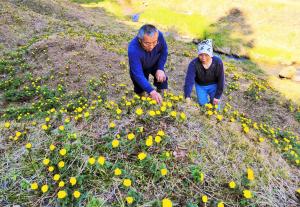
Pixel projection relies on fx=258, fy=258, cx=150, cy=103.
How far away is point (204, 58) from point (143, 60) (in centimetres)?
104

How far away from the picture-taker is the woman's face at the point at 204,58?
4321 mm

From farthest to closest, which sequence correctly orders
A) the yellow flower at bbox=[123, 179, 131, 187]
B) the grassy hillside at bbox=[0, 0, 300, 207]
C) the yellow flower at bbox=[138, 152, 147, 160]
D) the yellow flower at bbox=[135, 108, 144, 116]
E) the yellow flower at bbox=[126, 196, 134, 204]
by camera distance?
the yellow flower at bbox=[135, 108, 144, 116]
the yellow flower at bbox=[138, 152, 147, 160]
the grassy hillside at bbox=[0, 0, 300, 207]
the yellow flower at bbox=[123, 179, 131, 187]
the yellow flower at bbox=[126, 196, 134, 204]

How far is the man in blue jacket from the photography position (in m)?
3.64

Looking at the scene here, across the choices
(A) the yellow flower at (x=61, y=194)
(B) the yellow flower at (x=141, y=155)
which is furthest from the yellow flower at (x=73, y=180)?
(B) the yellow flower at (x=141, y=155)

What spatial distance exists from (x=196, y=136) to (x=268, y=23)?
19.7 meters

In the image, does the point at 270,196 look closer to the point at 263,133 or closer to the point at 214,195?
the point at 214,195

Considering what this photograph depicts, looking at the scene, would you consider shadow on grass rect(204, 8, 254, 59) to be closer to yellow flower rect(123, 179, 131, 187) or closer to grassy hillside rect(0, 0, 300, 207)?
grassy hillside rect(0, 0, 300, 207)

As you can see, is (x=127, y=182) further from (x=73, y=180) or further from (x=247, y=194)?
(x=247, y=194)

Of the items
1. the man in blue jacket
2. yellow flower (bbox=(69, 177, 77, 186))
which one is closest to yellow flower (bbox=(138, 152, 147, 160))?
yellow flower (bbox=(69, 177, 77, 186))

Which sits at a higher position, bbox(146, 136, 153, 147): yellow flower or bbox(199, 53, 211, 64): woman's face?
bbox(199, 53, 211, 64): woman's face

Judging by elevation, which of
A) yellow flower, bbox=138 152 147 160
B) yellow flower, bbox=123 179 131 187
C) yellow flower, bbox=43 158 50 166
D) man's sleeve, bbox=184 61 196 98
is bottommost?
yellow flower, bbox=123 179 131 187

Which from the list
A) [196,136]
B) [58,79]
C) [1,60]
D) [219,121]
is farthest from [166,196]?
[1,60]

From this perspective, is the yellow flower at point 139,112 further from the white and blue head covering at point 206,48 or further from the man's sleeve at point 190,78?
the white and blue head covering at point 206,48

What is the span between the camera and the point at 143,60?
4250 millimetres
